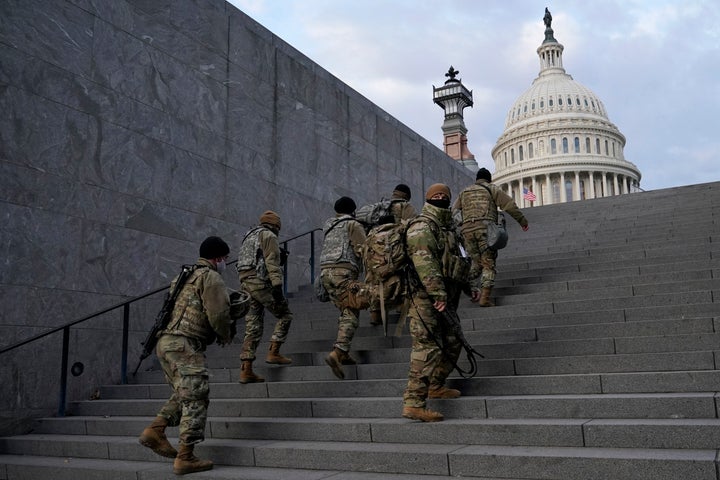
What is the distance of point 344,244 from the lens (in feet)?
24.4

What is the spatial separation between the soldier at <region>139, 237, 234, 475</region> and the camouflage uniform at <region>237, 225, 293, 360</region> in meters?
1.66

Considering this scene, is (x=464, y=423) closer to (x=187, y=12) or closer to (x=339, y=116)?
(x=187, y=12)

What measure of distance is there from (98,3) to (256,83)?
3.79m

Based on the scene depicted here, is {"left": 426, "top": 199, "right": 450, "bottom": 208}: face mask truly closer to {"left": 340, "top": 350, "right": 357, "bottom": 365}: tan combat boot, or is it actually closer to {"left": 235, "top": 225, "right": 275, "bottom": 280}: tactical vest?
{"left": 340, "top": 350, "right": 357, "bottom": 365}: tan combat boot

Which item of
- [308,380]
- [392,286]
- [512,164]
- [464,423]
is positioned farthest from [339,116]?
[512,164]

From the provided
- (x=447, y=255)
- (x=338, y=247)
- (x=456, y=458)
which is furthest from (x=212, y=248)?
(x=456, y=458)

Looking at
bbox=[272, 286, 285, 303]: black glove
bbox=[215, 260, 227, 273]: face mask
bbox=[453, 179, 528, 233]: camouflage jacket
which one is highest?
bbox=[453, 179, 528, 233]: camouflage jacket

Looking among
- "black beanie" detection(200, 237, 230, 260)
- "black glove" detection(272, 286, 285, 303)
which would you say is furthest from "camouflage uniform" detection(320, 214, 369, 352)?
"black beanie" detection(200, 237, 230, 260)

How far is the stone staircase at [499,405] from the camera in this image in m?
4.52

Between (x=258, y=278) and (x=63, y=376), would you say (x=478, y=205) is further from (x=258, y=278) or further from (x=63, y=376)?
(x=63, y=376)

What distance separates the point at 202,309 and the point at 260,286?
6.07ft

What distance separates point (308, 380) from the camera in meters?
7.27

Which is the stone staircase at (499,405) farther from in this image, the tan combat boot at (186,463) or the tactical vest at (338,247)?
the tactical vest at (338,247)

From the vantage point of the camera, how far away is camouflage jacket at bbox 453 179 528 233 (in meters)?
8.81
